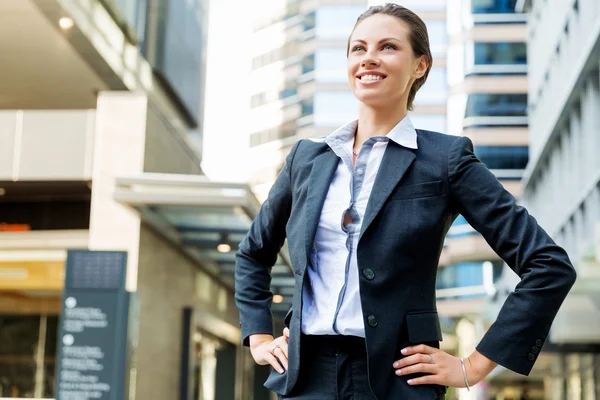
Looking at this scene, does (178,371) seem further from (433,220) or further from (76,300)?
(433,220)

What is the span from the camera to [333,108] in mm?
70750

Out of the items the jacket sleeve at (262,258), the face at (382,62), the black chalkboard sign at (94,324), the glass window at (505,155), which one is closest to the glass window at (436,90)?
the glass window at (505,155)

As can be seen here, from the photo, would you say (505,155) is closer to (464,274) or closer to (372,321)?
(464,274)

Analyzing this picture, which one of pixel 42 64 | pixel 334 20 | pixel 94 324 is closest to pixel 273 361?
pixel 94 324

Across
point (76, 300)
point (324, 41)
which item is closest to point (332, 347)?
point (76, 300)

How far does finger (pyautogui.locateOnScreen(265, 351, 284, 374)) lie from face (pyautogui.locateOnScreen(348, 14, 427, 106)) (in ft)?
2.21

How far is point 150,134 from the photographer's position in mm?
13188

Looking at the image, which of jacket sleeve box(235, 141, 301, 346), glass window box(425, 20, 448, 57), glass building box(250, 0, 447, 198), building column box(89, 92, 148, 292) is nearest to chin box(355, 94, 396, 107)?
jacket sleeve box(235, 141, 301, 346)

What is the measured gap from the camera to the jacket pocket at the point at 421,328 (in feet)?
7.82

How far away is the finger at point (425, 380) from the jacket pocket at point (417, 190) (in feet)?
1.37

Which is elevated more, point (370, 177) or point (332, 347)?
point (370, 177)

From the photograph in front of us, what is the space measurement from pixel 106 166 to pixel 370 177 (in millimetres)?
10540

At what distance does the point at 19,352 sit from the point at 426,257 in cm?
1298

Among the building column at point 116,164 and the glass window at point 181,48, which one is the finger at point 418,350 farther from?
the glass window at point 181,48
